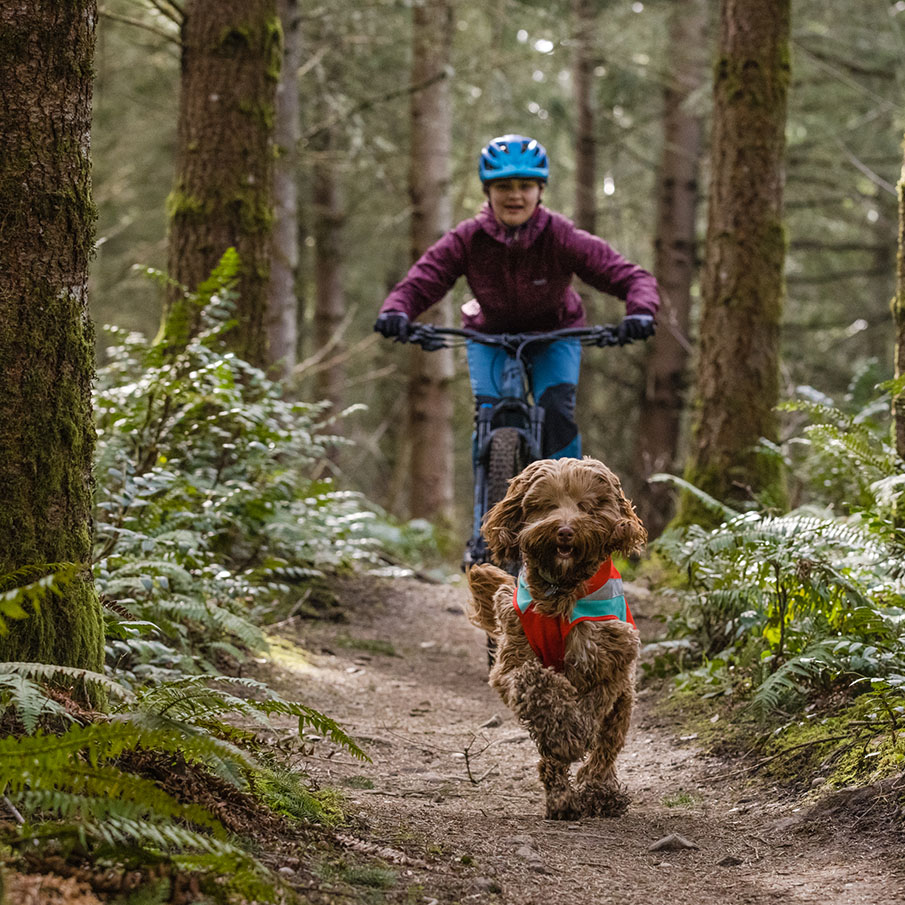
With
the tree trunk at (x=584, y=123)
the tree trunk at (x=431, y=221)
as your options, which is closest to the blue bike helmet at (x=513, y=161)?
the tree trunk at (x=431, y=221)

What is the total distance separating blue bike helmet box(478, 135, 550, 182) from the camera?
6320 millimetres

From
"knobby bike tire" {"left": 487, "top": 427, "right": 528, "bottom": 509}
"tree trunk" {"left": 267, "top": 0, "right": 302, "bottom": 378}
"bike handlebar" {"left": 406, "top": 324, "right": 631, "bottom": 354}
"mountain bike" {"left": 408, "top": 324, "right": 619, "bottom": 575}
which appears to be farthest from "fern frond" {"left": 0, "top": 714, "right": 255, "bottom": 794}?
"tree trunk" {"left": 267, "top": 0, "right": 302, "bottom": 378}

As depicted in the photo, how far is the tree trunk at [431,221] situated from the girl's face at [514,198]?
7894 millimetres

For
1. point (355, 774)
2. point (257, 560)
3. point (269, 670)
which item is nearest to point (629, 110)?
point (257, 560)

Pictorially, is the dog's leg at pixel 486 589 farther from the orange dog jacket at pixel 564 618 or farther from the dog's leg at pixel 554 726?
the dog's leg at pixel 554 726

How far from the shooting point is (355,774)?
4.36 meters

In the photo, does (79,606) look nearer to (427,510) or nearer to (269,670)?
(269,670)

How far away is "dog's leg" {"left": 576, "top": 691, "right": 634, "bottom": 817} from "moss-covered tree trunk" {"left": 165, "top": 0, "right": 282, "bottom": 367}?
16.3 feet

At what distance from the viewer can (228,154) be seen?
822cm

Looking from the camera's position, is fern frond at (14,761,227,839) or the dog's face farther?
the dog's face

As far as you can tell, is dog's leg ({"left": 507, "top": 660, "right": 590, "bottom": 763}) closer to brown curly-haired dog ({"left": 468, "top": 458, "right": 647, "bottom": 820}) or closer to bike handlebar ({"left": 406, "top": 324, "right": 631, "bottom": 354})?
brown curly-haired dog ({"left": 468, "top": 458, "right": 647, "bottom": 820})

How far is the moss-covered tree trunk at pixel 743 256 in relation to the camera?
902 centimetres

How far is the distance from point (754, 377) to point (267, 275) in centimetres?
434

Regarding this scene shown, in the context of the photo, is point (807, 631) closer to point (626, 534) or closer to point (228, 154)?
point (626, 534)
